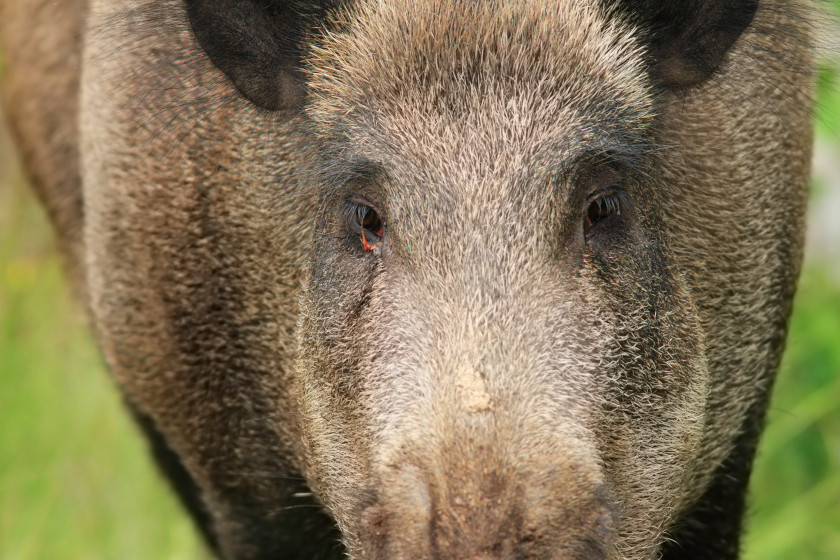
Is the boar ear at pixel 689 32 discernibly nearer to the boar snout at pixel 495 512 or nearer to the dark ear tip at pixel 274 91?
the dark ear tip at pixel 274 91

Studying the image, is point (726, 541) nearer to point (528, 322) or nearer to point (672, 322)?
point (672, 322)

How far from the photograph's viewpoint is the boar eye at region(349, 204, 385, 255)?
2936mm

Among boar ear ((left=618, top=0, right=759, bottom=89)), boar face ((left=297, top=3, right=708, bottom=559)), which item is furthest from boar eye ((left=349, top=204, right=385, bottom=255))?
boar ear ((left=618, top=0, right=759, bottom=89))

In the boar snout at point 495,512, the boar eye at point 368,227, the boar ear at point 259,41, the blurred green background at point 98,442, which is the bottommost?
the blurred green background at point 98,442

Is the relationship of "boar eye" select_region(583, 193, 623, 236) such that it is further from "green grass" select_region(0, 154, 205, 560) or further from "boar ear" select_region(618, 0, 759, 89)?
"green grass" select_region(0, 154, 205, 560)

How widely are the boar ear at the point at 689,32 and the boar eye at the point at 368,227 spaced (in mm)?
814

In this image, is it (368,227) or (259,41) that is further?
(259,41)

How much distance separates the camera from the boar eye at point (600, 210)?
2.89m

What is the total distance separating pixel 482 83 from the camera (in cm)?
285

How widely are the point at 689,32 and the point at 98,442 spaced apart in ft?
10.7

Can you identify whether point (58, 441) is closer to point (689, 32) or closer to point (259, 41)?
point (259, 41)

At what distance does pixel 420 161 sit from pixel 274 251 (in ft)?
2.36

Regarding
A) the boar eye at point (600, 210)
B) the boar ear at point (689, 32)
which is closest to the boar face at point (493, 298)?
the boar eye at point (600, 210)

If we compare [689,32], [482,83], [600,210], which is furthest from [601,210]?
[689,32]
